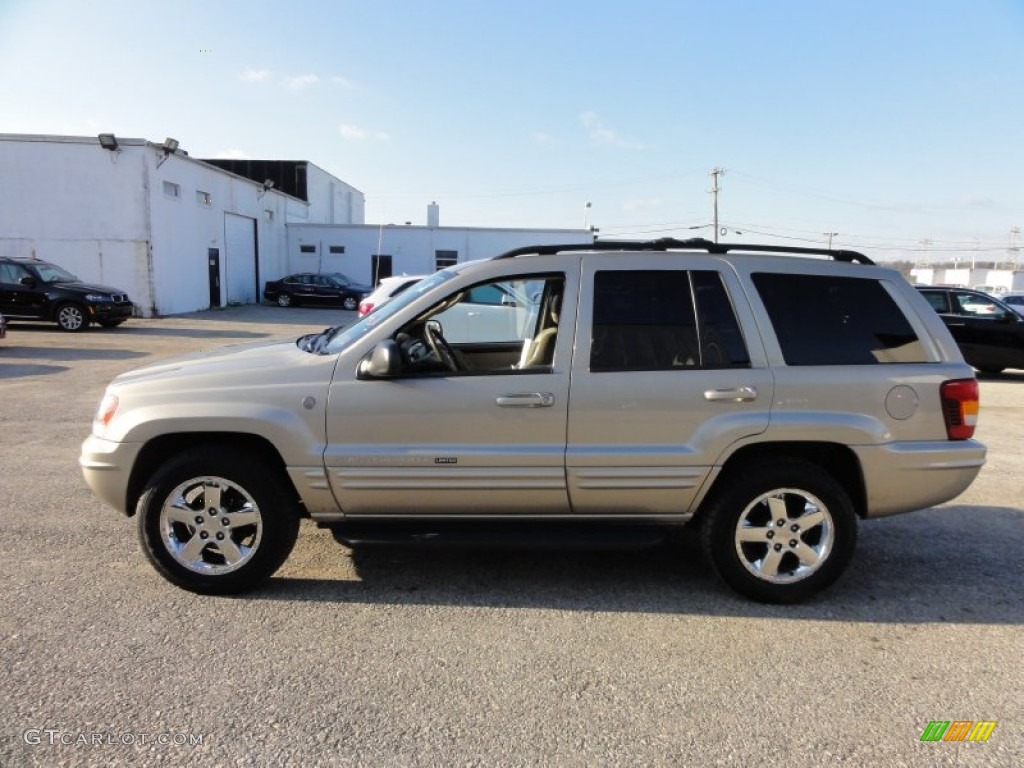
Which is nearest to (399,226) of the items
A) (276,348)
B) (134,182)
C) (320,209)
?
(320,209)

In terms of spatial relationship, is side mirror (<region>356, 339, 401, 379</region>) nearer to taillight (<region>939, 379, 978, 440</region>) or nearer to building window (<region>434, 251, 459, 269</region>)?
taillight (<region>939, 379, 978, 440</region>)

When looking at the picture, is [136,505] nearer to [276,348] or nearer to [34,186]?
[276,348]

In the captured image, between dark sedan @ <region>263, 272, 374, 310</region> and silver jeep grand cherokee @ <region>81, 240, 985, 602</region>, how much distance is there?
87.4 ft

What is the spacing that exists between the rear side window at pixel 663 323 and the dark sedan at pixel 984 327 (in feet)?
35.9

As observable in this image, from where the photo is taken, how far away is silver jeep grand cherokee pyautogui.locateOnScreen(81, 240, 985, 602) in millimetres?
3516

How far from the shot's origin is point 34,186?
20828 mm

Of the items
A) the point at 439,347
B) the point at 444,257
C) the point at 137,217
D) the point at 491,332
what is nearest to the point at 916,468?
the point at 439,347

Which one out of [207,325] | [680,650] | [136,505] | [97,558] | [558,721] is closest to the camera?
[558,721]

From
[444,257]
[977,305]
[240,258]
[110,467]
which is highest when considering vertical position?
[444,257]

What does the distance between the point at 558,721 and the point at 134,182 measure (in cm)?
2274

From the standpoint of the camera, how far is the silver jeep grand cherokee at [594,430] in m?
3.52

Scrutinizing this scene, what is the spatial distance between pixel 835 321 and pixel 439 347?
221cm

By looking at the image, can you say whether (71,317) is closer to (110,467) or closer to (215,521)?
(110,467)

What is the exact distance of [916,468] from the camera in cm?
358
